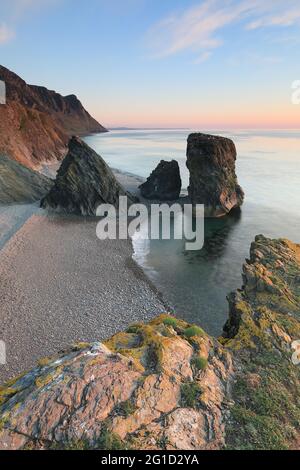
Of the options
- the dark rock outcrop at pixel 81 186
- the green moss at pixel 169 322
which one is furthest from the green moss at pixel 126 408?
the dark rock outcrop at pixel 81 186

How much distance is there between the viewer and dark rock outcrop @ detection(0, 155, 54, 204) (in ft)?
145

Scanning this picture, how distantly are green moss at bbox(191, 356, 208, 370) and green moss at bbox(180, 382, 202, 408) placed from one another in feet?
2.41

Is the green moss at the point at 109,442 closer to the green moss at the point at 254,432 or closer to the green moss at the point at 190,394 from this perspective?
the green moss at the point at 190,394

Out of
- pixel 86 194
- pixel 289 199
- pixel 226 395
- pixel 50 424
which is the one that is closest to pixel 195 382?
pixel 226 395

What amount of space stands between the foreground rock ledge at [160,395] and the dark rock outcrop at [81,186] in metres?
31.9

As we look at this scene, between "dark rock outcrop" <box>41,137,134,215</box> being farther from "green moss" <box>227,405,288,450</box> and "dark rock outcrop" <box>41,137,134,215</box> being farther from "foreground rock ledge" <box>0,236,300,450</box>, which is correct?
"green moss" <box>227,405,288,450</box>

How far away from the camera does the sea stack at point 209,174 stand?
48.5 m

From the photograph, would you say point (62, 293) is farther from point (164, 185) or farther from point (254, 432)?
point (164, 185)

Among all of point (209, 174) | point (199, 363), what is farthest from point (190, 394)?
point (209, 174)

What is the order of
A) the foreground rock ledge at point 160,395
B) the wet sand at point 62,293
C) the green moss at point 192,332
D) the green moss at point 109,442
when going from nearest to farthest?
the green moss at point 109,442, the foreground rock ledge at point 160,395, the green moss at point 192,332, the wet sand at point 62,293

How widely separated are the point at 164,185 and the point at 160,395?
4705cm

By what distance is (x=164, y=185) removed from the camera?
54781 mm

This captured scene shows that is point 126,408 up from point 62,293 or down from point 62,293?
up

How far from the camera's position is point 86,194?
143 feet
